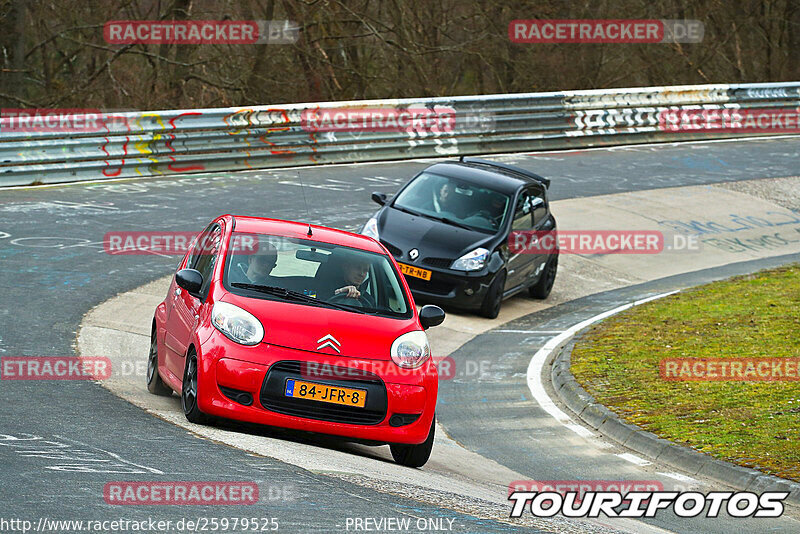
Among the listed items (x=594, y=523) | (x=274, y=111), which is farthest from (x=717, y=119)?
(x=594, y=523)

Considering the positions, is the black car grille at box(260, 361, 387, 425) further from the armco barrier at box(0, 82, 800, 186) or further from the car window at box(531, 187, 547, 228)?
the armco barrier at box(0, 82, 800, 186)

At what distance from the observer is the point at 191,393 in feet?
26.5

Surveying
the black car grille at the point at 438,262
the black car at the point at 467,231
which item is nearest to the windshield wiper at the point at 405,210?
the black car at the point at 467,231

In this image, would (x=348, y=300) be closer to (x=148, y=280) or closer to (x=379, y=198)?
(x=148, y=280)

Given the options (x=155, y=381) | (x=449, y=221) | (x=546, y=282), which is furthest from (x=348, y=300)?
(x=546, y=282)

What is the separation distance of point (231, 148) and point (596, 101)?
385 inches

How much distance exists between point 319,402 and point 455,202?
8.39 meters

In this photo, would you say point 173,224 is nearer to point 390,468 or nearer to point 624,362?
point 624,362

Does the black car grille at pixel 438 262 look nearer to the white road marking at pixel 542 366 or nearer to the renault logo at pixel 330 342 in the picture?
the white road marking at pixel 542 366

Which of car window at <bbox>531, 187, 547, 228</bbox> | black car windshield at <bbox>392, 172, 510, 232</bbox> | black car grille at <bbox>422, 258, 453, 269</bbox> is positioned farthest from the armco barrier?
black car grille at <bbox>422, 258, 453, 269</bbox>

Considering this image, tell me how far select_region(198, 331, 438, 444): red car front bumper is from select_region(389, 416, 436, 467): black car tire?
0.40 metres

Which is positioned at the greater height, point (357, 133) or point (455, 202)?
point (357, 133)

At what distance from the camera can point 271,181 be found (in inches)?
841

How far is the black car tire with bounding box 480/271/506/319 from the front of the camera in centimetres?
1507
